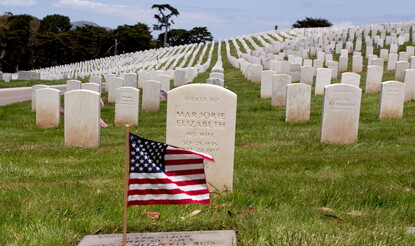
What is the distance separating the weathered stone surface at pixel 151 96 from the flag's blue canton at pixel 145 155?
1091cm

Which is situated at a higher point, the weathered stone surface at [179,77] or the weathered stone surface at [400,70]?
the weathered stone surface at [400,70]

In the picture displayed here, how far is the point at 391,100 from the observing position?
11.5 metres

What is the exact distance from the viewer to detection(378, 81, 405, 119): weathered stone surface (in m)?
11.4

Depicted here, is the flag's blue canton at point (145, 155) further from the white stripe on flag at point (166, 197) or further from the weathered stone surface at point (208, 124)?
the weathered stone surface at point (208, 124)

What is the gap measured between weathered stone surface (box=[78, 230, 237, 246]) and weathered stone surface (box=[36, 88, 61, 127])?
8358 mm

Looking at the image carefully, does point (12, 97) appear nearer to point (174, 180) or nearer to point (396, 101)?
point (396, 101)

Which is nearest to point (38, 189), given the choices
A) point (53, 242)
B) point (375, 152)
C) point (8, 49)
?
point (53, 242)

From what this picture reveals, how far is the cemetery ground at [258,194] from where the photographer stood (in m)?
4.22

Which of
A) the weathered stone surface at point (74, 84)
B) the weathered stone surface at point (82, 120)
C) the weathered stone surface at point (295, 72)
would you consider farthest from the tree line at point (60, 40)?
the weathered stone surface at point (82, 120)

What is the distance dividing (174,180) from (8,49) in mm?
70647

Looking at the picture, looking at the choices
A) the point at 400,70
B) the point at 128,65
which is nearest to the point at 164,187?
the point at 400,70

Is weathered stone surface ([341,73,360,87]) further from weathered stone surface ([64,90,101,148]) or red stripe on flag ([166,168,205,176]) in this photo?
red stripe on flag ([166,168,205,176])

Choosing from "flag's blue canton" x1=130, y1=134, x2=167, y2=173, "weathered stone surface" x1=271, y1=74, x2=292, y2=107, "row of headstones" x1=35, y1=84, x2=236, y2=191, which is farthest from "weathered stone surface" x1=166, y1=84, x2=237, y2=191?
"weathered stone surface" x1=271, y1=74, x2=292, y2=107

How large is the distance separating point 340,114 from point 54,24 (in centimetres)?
8058
